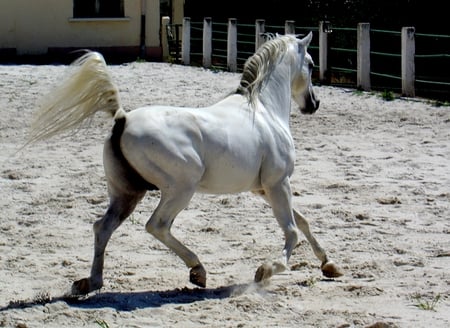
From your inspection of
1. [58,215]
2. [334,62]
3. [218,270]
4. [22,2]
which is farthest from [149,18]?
[218,270]

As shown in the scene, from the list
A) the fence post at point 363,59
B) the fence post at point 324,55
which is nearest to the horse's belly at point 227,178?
the fence post at point 363,59

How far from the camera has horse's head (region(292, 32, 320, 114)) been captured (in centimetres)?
806

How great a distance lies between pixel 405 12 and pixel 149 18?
7.62 meters

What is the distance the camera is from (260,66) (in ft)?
25.2

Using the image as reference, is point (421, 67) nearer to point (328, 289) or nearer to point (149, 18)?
point (149, 18)

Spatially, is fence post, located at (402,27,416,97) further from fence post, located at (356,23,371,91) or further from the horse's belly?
the horse's belly

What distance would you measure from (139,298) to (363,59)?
13355 millimetres

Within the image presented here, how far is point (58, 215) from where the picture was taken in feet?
30.1

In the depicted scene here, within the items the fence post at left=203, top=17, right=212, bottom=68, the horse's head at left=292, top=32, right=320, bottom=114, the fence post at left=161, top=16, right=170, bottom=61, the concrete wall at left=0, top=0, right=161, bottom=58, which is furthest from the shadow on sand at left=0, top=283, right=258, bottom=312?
the fence post at left=161, top=16, right=170, bottom=61

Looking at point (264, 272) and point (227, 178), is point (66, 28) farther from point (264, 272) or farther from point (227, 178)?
point (264, 272)

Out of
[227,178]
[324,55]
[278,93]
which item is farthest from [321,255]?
[324,55]

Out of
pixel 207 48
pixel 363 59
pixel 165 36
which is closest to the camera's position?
pixel 363 59

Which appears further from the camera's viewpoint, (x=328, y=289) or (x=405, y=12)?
(x=405, y=12)

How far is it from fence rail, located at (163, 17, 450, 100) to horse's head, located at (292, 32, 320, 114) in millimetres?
8584
